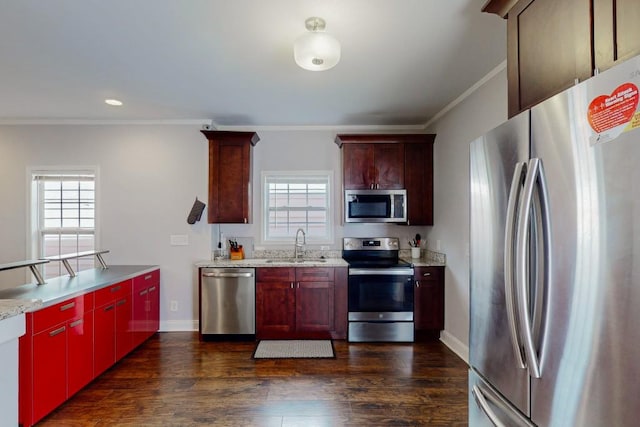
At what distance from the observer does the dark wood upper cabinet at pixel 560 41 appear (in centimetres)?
97

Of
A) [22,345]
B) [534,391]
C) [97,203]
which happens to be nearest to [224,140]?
[97,203]

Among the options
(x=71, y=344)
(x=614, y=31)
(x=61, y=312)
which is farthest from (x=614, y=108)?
(x=71, y=344)

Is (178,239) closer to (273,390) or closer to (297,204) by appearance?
(297,204)

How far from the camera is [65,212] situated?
13.1 ft

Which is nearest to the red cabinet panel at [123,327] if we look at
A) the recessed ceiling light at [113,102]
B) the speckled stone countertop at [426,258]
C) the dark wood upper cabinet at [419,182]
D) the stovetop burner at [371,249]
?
the recessed ceiling light at [113,102]

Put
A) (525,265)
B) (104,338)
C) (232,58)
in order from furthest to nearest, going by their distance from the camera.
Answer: (104,338) → (232,58) → (525,265)

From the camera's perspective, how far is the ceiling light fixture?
1.94 m

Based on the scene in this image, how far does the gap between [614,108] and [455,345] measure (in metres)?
3.11

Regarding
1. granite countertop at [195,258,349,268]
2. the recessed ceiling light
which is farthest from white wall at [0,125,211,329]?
the recessed ceiling light

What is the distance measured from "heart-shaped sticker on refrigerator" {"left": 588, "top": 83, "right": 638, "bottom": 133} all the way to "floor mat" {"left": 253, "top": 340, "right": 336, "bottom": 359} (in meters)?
2.93

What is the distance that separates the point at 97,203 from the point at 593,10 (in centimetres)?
471

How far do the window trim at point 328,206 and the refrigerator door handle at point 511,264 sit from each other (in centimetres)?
322

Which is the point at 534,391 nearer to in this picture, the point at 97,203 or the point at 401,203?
the point at 401,203

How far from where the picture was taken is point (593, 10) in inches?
41.9
